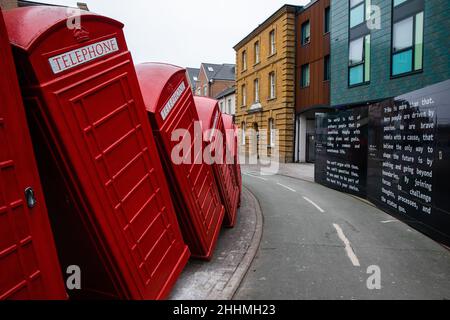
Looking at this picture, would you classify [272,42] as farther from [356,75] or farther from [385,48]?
[385,48]

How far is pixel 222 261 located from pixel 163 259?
1790mm

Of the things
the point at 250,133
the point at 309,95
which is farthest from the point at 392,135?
the point at 250,133

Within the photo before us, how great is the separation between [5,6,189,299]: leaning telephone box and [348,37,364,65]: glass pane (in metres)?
17.1

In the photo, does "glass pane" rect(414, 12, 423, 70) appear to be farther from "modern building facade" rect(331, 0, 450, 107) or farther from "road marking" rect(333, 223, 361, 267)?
"road marking" rect(333, 223, 361, 267)

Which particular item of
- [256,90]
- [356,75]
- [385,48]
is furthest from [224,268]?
[256,90]

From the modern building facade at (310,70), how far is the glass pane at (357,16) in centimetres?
316

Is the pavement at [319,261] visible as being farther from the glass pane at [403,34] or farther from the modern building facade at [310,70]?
the modern building facade at [310,70]

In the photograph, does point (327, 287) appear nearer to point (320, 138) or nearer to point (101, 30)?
point (101, 30)

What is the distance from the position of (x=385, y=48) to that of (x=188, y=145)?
14.6m

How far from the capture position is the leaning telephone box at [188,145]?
4.81 m

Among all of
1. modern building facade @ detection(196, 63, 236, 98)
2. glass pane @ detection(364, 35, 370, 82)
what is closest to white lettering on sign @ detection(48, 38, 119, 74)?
glass pane @ detection(364, 35, 370, 82)

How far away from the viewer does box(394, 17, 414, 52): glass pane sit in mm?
14945

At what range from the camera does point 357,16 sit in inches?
727

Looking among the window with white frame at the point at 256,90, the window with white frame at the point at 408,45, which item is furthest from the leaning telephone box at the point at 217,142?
the window with white frame at the point at 256,90
